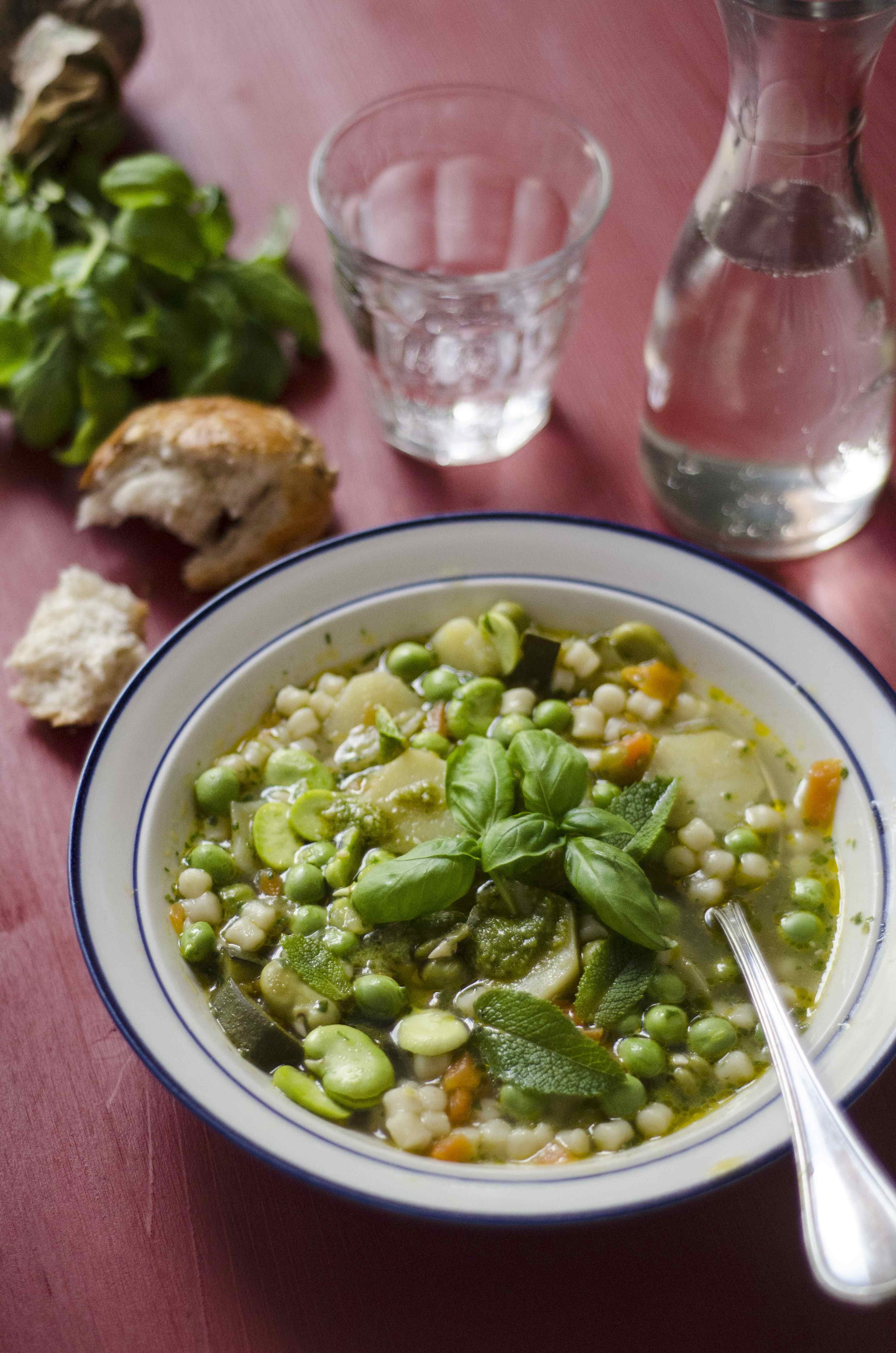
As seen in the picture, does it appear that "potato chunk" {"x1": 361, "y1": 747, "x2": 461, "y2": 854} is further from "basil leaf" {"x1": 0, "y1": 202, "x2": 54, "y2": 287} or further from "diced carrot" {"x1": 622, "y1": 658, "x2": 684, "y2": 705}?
"basil leaf" {"x1": 0, "y1": 202, "x2": 54, "y2": 287}

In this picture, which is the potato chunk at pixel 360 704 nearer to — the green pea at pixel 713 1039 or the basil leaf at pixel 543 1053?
the basil leaf at pixel 543 1053

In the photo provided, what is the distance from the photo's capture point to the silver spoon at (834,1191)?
1.69 metres

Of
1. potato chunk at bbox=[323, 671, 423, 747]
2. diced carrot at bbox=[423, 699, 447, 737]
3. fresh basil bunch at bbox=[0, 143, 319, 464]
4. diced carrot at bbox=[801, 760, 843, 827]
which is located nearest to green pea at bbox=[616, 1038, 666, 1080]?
diced carrot at bbox=[801, 760, 843, 827]

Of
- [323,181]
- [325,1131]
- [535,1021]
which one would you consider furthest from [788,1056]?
[323,181]

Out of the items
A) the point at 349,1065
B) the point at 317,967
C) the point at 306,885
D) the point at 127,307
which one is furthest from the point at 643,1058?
the point at 127,307

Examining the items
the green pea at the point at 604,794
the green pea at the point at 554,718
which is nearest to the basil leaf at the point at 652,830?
the green pea at the point at 604,794

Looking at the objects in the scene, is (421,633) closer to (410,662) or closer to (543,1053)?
(410,662)

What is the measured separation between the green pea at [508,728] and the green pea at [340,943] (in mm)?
547

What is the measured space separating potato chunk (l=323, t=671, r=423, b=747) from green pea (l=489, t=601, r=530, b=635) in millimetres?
303

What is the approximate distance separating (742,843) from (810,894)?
178 millimetres

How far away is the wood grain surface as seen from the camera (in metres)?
2.09

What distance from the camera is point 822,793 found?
101 inches

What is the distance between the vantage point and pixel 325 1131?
2072mm

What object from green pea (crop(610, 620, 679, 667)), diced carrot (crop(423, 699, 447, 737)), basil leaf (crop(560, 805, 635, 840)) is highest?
basil leaf (crop(560, 805, 635, 840))
